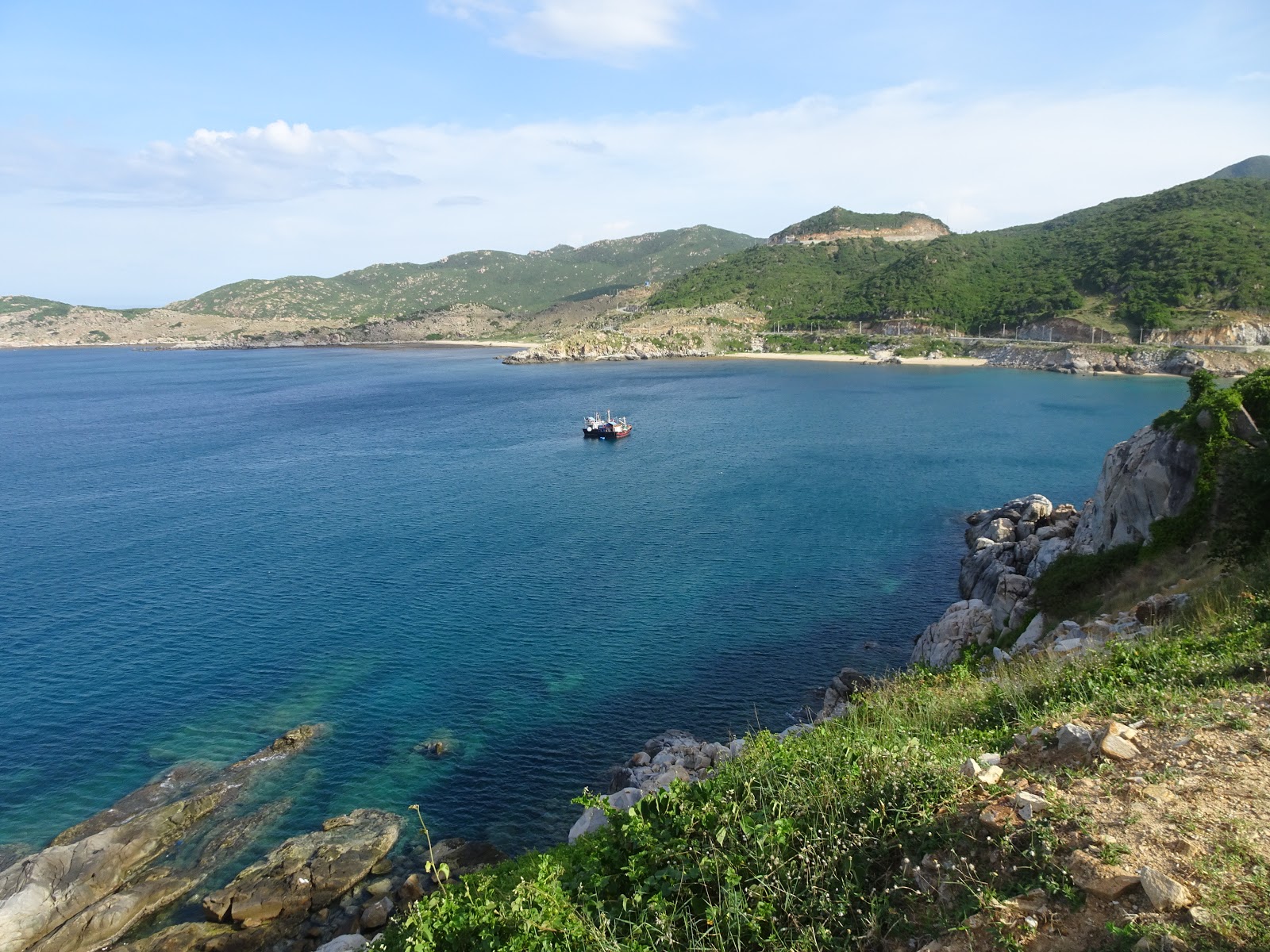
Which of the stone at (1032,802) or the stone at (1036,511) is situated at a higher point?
the stone at (1032,802)

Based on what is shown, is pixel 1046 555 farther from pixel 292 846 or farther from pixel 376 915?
pixel 292 846

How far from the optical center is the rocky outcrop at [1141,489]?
24.7 m

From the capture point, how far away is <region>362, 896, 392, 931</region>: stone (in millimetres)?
17094

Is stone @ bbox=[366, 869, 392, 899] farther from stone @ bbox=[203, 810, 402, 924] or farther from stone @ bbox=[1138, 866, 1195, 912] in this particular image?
stone @ bbox=[1138, 866, 1195, 912]

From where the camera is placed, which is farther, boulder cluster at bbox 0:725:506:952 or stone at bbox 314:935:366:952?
boulder cluster at bbox 0:725:506:952

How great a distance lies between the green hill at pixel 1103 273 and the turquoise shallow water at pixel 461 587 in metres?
51.4

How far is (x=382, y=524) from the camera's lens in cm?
4775

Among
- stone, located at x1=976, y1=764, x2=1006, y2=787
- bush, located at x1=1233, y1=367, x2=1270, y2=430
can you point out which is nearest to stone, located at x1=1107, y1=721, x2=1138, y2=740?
stone, located at x1=976, y1=764, x2=1006, y2=787

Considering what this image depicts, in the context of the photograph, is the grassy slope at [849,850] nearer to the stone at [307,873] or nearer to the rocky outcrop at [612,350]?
the stone at [307,873]

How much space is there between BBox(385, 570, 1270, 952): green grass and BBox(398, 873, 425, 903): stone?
31.4 ft

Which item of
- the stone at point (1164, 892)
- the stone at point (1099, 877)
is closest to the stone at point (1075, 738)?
the stone at point (1099, 877)

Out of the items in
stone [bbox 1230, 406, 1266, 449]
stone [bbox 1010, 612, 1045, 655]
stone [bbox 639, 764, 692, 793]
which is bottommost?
stone [bbox 639, 764, 692, 793]

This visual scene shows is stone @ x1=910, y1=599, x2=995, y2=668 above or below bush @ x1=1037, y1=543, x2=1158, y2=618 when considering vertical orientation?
below

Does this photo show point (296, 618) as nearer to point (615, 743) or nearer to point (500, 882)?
point (615, 743)
